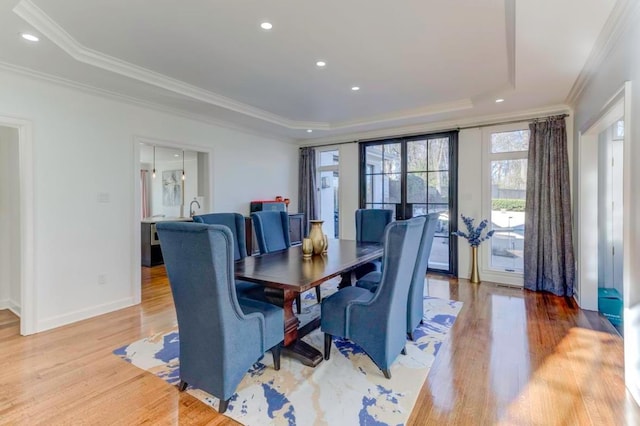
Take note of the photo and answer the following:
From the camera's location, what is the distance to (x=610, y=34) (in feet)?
7.59

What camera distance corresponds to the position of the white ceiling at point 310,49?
7.37ft

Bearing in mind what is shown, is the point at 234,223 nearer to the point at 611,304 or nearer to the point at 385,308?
the point at 385,308

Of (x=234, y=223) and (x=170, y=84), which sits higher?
(x=170, y=84)

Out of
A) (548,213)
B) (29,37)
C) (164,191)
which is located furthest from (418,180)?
(164,191)

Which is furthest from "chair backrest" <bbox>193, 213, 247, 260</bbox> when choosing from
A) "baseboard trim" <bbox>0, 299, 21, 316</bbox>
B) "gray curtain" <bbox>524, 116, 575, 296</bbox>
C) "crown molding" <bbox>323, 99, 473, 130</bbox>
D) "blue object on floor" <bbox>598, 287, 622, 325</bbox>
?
"blue object on floor" <bbox>598, 287, 622, 325</bbox>

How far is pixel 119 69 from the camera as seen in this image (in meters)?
3.09

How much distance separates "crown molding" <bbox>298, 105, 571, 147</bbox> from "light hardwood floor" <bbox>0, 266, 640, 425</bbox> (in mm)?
2681

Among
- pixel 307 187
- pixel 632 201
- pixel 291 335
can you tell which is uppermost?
pixel 307 187

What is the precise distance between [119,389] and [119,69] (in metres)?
2.87

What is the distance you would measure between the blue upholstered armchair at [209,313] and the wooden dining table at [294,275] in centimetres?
28

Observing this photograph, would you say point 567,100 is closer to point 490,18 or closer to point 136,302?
point 490,18

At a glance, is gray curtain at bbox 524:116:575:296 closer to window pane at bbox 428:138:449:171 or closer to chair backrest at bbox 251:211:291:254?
window pane at bbox 428:138:449:171

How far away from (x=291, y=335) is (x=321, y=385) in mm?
447

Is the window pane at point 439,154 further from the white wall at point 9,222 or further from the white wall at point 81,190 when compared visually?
the white wall at point 9,222
